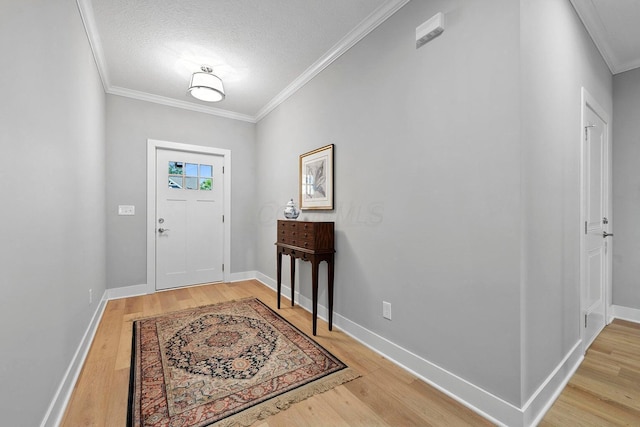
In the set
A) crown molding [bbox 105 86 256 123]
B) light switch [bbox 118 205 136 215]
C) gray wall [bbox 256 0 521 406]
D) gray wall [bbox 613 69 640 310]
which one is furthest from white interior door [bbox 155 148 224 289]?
gray wall [bbox 613 69 640 310]

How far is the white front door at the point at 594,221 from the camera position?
2.17 meters

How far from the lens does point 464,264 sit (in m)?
1.62

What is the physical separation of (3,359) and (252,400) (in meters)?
1.15

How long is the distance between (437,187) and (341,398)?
57.1 inches

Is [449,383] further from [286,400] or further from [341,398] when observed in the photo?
[286,400]

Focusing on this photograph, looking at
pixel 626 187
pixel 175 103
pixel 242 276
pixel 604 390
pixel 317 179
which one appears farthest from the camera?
pixel 242 276

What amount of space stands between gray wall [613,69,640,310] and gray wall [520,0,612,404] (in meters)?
1.19

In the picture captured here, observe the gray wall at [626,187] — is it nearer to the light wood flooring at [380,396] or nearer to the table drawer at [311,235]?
the light wood flooring at [380,396]

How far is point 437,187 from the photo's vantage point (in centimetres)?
175

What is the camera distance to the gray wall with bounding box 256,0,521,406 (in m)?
1.45

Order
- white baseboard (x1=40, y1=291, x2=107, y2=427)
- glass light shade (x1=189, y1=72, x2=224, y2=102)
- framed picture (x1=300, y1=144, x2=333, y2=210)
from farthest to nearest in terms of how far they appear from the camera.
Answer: glass light shade (x1=189, y1=72, x2=224, y2=102) → framed picture (x1=300, y1=144, x2=333, y2=210) → white baseboard (x1=40, y1=291, x2=107, y2=427)

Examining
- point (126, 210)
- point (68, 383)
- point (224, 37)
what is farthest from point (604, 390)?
point (126, 210)

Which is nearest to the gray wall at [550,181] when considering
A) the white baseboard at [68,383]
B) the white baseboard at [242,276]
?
the white baseboard at [68,383]

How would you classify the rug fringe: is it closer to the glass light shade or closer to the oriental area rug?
the oriental area rug
